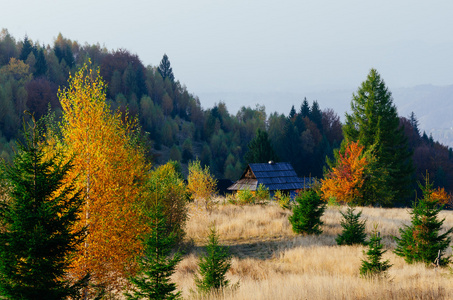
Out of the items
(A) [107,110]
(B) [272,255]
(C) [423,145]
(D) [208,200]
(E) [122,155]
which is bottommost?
(B) [272,255]

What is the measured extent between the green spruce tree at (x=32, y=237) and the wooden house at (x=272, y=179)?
36155 millimetres

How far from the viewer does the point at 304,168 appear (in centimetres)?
8144

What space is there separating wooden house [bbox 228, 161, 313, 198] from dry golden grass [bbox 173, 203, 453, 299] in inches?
620

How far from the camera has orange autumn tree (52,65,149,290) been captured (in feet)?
35.0

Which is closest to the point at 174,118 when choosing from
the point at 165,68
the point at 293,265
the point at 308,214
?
the point at 165,68

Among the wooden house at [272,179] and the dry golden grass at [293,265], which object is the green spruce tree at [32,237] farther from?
the wooden house at [272,179]

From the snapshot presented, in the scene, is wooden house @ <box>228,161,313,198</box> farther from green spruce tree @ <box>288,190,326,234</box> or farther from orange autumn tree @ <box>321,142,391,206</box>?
green spruce tree @ <box>288,190,326,234</box>

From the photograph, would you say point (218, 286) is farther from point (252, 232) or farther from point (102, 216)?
point (252, 232)

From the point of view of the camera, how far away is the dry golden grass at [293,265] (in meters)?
8.43

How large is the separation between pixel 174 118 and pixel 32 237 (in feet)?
364

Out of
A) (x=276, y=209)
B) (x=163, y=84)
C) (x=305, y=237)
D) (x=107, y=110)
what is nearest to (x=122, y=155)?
(x=107, y=110)

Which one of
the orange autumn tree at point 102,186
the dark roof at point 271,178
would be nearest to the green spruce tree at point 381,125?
the dark roof at point 271,178

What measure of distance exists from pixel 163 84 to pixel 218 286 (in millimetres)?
115981

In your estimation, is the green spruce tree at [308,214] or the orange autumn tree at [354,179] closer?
the green spruce tree at [308,214]
